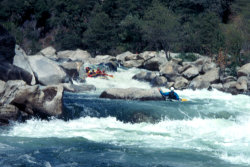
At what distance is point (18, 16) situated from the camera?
46.5m

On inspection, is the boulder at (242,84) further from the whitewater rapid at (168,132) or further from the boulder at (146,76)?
the whitewater rapid at (168,132)

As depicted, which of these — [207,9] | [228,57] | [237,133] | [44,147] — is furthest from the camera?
[207,9]

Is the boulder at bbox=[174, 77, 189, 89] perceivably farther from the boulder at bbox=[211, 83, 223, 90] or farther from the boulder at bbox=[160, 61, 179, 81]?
the boulder at bbox=[211, 83, 223, 90]

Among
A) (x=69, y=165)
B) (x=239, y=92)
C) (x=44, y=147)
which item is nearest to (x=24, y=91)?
(x=44, y=147)

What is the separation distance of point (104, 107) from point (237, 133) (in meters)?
4.42

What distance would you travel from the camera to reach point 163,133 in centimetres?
1003

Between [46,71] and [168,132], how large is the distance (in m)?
8.30

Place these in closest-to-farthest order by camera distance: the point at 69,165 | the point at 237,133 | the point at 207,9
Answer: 1. the point at 69,165
2. the point at 237,133
3. the point at 207,9

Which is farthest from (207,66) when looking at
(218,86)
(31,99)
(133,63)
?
(31,99)

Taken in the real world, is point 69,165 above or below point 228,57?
above

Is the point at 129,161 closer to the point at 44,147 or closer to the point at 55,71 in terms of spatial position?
the point at 44,147

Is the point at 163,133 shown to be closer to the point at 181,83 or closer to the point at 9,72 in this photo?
the point at 9,72

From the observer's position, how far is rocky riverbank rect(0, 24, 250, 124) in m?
10.4

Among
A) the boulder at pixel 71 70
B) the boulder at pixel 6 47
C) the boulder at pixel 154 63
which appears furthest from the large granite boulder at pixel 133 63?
the boulder at pixel 6 47
